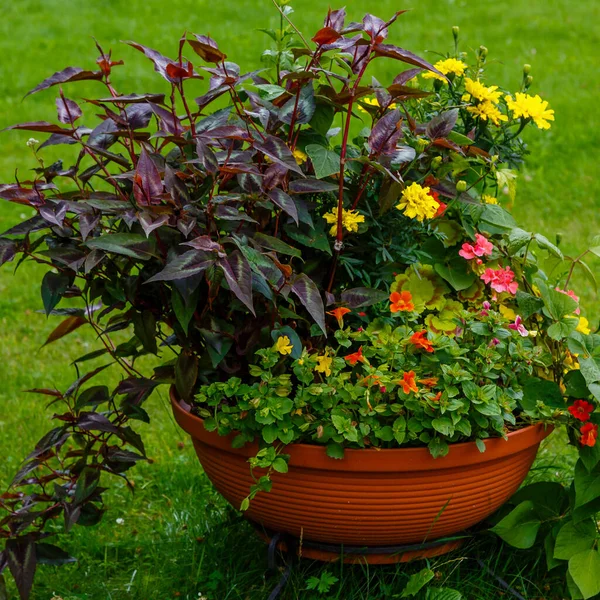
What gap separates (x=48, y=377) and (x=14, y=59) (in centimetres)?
476

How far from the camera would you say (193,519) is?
98.4 inches

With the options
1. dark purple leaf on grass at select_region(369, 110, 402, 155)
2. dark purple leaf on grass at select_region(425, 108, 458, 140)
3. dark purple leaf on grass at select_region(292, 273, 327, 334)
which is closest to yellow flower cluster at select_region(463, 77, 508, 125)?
dark purple leaf on grass at select_region(425, 108, 458, 140)

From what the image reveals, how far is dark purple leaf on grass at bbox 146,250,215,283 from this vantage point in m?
1.61

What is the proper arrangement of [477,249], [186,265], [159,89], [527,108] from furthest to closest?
[159,89] < [527,108] < [477,249] < [186,265]

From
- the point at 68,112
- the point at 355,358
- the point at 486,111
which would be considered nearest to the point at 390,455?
the point at 355,358

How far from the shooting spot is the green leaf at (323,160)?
5.93ft

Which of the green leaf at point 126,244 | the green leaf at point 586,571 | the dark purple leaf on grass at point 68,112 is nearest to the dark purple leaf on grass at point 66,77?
the dark purple leaf on grass at point 68,112

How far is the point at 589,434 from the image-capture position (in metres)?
1.92

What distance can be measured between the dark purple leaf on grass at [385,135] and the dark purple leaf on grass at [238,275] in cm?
40

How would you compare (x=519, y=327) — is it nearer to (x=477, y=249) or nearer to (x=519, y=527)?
(x=477, y=249)

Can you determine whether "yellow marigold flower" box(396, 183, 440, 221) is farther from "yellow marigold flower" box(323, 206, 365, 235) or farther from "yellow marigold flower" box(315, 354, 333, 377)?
"yellow marigold flower" box(315, 354, 333, 377)

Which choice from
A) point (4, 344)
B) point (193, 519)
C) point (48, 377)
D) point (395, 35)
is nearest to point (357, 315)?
point (193, 519)

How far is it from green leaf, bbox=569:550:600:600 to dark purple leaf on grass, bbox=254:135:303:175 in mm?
1045

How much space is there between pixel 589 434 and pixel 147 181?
104cm
